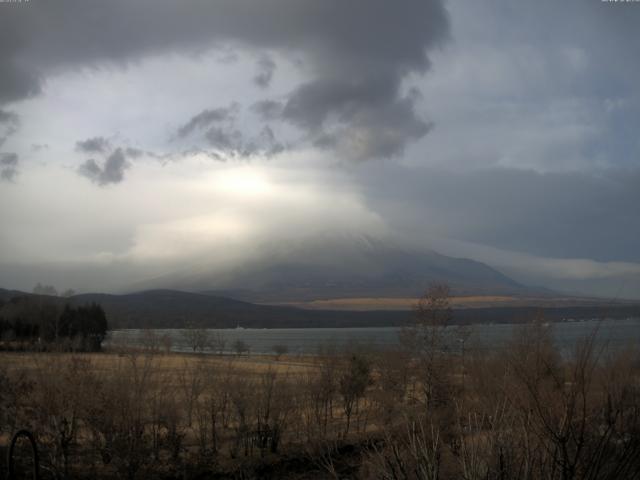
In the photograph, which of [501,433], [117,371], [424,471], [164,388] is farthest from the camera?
[164,388]

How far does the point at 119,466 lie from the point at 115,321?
12948cm

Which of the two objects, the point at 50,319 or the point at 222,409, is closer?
the point at 222,409

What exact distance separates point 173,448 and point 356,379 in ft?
55.0

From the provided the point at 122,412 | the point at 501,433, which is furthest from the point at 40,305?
the point at 501,433

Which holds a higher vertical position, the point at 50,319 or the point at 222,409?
the point at 50,319

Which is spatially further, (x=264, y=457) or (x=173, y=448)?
(x=264, y=457)

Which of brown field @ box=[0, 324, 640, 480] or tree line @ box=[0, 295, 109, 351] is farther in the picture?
tree line @ box=[0, 295, 109, 351]

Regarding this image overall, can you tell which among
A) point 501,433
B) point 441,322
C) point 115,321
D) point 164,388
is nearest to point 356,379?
point 441,322

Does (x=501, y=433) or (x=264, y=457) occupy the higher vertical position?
(x=501, y=433)

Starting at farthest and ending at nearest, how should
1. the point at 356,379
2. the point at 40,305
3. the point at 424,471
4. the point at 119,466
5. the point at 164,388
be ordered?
the point at 40,305 → the point at 356,379 → the point at 164,388 → the point at 119,466 → the point at 424,471

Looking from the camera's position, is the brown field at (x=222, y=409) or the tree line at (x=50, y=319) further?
the tree line at (x=50, y=319)

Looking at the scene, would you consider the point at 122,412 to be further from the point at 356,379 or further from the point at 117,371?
the point at 356,379

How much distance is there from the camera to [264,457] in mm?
33500

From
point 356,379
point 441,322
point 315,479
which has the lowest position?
point 315,479
